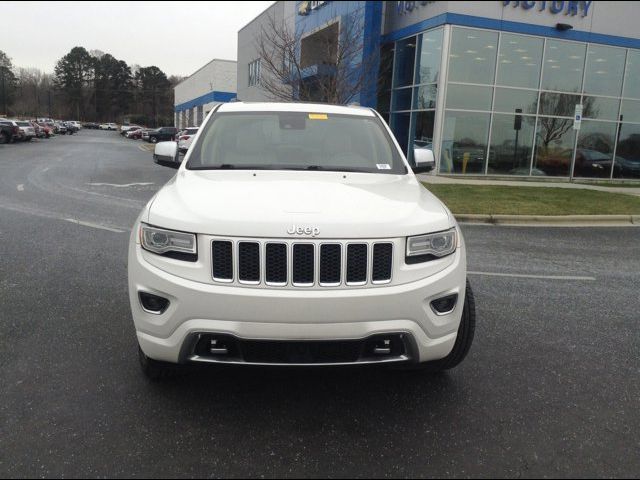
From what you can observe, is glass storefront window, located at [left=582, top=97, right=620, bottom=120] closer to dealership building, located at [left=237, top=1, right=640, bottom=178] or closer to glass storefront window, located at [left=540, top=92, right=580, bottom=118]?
dealership building, located at [left=237, top=1, right=640, bottom=178]

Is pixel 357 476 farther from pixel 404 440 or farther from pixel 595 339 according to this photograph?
pixel 595 339

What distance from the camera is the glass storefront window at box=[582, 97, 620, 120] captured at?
2170 cm

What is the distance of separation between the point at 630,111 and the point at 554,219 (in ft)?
47.4

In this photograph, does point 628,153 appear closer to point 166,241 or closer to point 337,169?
point 337,169

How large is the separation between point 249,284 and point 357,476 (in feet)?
3.34

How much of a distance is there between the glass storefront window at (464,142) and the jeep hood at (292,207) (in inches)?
678

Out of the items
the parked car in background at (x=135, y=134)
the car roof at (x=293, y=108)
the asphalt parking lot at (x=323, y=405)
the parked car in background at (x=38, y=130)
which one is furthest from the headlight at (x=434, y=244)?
the parked car in background at (x=135, y=134)

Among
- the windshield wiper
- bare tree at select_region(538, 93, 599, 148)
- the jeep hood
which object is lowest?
the jeep hood

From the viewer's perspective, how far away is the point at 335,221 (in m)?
2.88

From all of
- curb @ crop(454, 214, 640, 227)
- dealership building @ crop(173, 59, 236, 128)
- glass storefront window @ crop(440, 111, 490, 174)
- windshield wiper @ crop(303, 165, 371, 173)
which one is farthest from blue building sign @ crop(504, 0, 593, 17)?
dealership building @ crop(173, 59, 236, 128)

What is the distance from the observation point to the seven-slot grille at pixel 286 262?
280 centimetres

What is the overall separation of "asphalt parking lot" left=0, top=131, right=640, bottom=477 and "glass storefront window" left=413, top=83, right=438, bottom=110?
51.9 feet

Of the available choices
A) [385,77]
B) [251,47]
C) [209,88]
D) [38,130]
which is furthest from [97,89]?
[385,77]

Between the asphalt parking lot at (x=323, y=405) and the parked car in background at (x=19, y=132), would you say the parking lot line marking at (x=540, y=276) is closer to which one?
the asphalt parking lot at (x=323, y=405)
